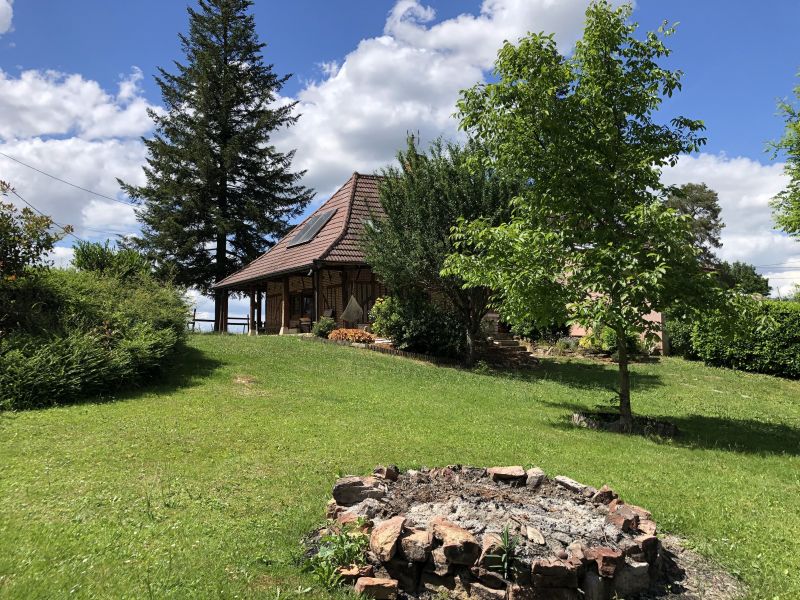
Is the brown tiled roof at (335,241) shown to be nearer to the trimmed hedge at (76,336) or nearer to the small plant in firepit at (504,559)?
the trimmed hedge at (76,336)

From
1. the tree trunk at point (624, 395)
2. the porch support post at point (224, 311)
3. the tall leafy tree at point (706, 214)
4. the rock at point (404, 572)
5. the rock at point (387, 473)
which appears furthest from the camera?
the tall leafy tree at point (706, 214)

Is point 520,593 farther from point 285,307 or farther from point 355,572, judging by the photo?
point 285,307

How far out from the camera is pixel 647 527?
4152 millimetres

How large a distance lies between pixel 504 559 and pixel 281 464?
132 inches

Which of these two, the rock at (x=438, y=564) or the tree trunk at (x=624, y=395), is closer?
the rock at (x=438, y=564)

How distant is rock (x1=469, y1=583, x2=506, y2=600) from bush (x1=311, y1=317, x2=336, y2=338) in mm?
14810

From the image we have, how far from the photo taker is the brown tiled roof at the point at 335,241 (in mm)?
19047

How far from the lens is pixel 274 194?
32.5 m

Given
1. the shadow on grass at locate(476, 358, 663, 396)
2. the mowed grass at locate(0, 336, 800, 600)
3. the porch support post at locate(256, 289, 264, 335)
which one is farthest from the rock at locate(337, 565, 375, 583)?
the porch support post at locate(256, 289, 264, 335)

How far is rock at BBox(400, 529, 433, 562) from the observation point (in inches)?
146

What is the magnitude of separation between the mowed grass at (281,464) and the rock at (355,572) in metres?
0.22

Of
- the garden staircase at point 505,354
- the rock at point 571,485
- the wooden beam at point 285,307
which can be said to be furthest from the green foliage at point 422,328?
the rock at point 571,485

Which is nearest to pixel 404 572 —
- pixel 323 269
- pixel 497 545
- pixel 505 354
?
pixel 497 545

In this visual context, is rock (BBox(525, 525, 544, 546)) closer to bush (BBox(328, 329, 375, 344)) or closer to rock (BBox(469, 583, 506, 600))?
rock (BBox(469, 583, 506, 600))
